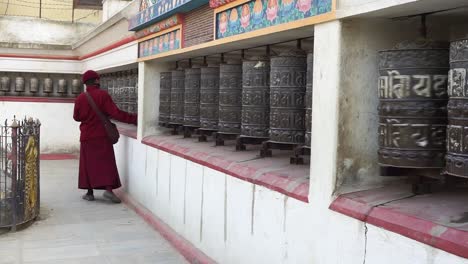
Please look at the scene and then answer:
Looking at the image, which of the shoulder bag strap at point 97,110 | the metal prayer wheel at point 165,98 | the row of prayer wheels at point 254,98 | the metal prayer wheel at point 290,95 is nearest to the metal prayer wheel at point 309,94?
the row of prayer wheels at point 254,98

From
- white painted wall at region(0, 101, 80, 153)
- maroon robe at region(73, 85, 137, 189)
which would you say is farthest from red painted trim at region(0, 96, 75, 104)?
maroon robe at region(73, 85, 137, 189)

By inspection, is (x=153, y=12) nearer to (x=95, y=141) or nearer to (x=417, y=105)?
(x=95, y=141)

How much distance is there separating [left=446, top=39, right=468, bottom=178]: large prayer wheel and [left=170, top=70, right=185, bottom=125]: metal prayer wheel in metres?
4.05

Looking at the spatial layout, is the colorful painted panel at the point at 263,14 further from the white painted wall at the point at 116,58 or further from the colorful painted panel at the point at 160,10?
the white painted wall at the point at 116,58

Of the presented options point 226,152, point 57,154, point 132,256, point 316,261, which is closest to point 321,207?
point 316,261

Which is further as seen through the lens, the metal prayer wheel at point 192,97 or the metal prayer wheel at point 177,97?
the metal prayer wheel at point 177,97

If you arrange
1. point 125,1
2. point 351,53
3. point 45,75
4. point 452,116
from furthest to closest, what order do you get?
point 45,75 → point 125,1 → point 351,53 → point 452,116

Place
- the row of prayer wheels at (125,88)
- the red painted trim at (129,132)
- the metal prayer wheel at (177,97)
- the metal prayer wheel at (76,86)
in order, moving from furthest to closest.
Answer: the metal prayer wheel at (76,86), the row of prayer wheels at (125,88), the red painted trim at (129,132), the metal prayer wheel at (177,97)

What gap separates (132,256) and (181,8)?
2366 millimetres

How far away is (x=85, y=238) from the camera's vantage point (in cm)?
575

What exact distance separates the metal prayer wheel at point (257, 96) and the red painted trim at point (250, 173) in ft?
1.13

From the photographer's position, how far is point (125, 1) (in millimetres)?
9633

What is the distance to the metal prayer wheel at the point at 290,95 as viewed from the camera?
152 inches

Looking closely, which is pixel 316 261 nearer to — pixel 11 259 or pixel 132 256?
pixel 132 256
